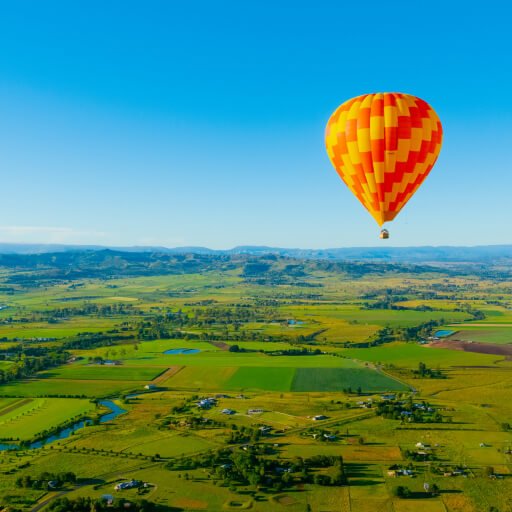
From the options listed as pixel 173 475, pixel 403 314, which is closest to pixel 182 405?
pixel 173 475

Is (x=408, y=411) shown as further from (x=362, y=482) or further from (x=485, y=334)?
(x=485, y=334)

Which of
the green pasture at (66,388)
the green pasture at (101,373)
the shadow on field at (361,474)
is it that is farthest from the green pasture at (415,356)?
the green pasture at (66,388)

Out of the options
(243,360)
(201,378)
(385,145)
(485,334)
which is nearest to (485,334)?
(485,334)

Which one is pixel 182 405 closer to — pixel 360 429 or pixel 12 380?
pixel 360 429

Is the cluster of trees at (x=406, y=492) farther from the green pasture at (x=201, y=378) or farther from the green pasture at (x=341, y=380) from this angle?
the green pasture at (x=201, y=378)

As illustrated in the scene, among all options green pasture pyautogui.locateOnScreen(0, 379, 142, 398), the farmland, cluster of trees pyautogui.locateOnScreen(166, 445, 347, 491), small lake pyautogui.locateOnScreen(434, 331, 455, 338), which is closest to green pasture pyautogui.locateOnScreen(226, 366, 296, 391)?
the farmland

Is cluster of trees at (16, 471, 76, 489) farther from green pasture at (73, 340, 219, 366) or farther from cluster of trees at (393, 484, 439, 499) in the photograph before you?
green pasture at (73, 340, 219, 366)
